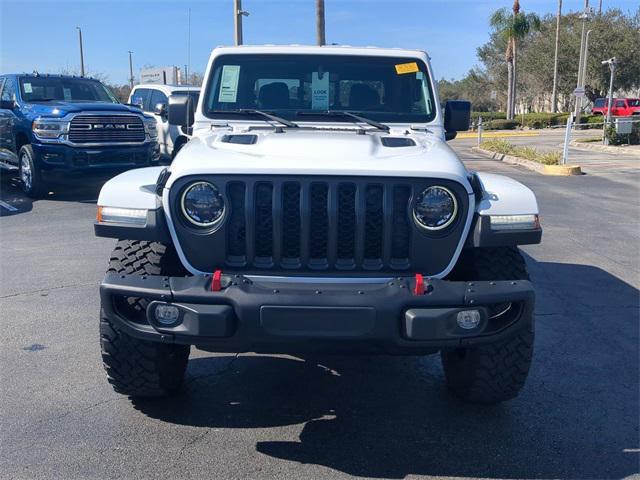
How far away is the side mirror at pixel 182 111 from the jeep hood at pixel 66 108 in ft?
22.0

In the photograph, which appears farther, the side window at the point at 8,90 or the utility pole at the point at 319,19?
the utility pole at the point at 319,19

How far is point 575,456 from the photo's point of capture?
3.29 meters

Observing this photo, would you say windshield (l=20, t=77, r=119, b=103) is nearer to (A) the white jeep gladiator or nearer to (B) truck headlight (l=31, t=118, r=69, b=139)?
(B) truck headlight (l=31, t=118, r=69, b=139)

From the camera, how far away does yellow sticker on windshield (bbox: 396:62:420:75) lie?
4.71m

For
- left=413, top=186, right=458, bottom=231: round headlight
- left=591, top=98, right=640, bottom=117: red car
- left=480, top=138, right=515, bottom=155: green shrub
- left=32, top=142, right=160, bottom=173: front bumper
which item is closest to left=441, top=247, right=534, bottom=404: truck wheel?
left=413, top=186, right=458, bottom=231: round headlight

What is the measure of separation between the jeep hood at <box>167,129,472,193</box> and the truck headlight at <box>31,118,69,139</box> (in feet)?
25.3

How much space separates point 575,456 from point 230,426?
1.76 m

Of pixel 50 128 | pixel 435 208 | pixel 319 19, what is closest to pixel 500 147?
pixel 319 19

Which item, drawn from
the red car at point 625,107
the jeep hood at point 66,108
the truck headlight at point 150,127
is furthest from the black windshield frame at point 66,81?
the red car at point 625,107

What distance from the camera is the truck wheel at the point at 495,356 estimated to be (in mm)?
3314

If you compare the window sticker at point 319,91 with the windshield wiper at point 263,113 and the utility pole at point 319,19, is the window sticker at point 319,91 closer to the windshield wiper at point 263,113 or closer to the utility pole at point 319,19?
the windshield wiper at point 263,113

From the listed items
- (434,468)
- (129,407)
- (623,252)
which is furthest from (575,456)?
(623,252)

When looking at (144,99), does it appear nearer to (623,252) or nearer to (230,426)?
(623,252)

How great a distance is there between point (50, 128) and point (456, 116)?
7996 millimetres
